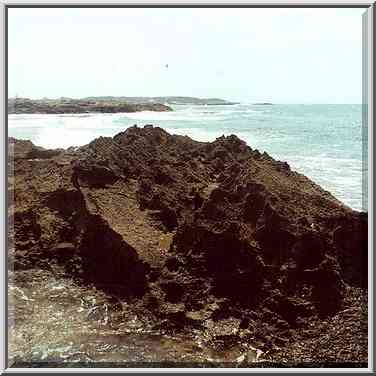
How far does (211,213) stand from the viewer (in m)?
7.88

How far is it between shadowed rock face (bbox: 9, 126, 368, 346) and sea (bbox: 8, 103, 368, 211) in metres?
0.23

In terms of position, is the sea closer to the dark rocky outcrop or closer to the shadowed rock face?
the dark rocky outcrop

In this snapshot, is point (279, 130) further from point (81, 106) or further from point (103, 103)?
point (81, 106)

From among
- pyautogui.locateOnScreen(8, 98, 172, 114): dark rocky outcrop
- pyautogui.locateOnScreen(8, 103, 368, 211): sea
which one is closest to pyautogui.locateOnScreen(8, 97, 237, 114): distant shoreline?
pyautogui.locateOnScreen(8, 98, 172, 114): dark rocky outcrop

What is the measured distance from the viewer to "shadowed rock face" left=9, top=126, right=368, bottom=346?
278 inches

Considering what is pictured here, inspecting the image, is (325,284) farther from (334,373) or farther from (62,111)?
(62,111)

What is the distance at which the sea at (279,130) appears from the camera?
273 inches

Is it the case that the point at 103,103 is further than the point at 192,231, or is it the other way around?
the point at 103,103

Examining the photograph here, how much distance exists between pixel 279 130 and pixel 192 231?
1871mm

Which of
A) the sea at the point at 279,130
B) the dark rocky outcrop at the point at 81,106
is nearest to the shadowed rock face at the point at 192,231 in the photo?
the sea at the point at 279,130

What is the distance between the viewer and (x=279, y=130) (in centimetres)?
788

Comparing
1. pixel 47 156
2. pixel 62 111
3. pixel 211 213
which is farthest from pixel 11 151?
pixel 211 213

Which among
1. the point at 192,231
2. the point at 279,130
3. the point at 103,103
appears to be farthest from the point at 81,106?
the point at 279,130

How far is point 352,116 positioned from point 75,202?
4.15m
